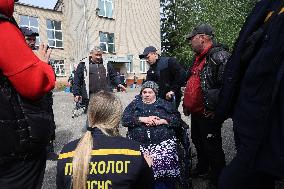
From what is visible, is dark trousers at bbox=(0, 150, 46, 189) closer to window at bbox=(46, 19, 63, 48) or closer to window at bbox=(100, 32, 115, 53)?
window at bbox=(100, 32, 115, 53)

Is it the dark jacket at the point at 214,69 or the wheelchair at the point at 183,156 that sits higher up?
the dark jacket at the point at 214,69

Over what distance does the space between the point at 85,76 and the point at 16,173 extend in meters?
4.09

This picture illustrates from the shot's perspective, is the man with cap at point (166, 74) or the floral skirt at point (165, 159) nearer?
the floral skirt at point (165, 159)

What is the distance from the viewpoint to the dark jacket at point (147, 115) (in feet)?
12.3

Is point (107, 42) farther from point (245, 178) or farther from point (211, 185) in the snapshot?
point (245, 178)

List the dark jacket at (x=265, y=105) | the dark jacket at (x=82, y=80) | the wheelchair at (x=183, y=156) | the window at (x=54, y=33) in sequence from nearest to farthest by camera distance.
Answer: the dark jacket at (x=265, y=105) → the wheelchair at (x=183, y=156) → the dark jacket at (x=82, y=80) → the window at (x=54, y=33)

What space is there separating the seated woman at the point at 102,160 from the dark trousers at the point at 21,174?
0.15 metres

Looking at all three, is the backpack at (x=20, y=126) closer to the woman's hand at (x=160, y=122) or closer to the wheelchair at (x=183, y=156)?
the woman's hand at (x=160, y=122)

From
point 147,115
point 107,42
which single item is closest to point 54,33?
point 107,42

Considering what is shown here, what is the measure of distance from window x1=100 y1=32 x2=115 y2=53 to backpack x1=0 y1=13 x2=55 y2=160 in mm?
29027

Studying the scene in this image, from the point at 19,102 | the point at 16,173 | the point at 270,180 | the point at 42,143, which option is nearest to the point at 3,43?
the point at 19,102

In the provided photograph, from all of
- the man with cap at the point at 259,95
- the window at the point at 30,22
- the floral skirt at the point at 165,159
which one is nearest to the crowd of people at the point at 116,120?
the man with cap at the point at 259,95

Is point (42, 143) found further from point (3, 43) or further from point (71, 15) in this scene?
point (71, 15)

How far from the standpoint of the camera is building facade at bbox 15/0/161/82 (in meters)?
29.8
